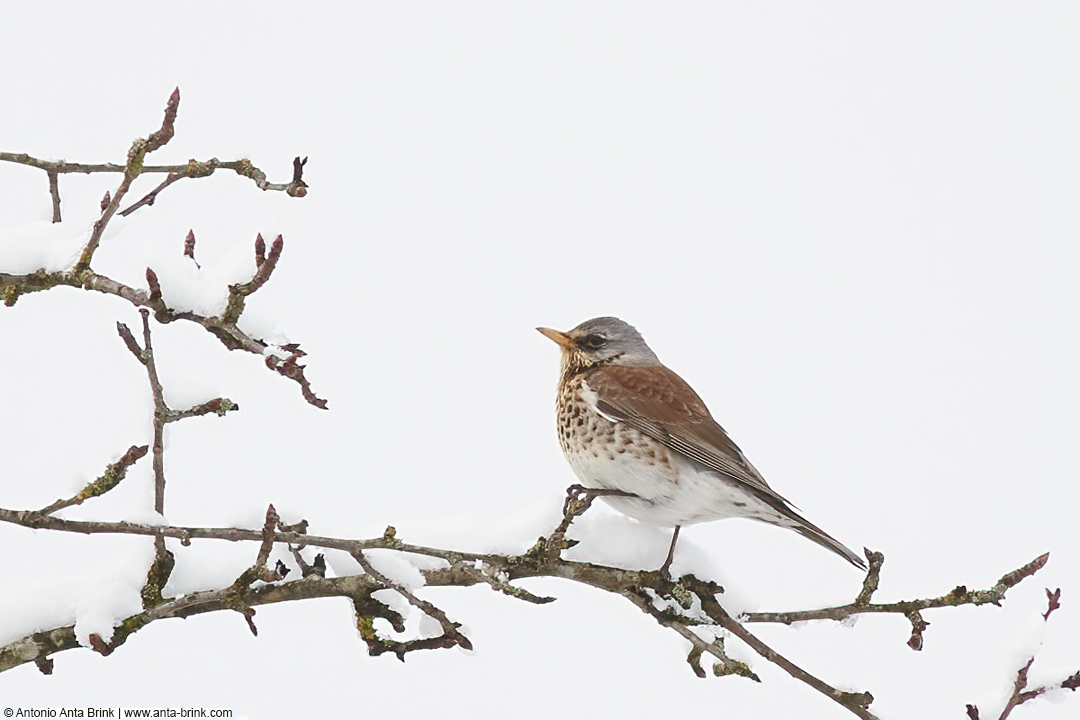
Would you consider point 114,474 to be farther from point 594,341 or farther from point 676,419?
point 594,341

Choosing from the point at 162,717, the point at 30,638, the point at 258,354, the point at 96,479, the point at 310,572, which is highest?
the point at 258,354

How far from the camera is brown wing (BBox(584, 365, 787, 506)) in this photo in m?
5.73

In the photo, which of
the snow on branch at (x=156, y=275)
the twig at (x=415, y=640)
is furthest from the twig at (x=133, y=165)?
the twig at (x=415, y=640)

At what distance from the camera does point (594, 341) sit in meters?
6.98

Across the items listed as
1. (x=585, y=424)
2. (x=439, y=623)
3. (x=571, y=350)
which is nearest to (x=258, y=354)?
(x=439, y=623)

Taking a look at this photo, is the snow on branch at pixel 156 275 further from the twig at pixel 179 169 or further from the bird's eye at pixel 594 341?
the bird's eye at pixel 594 341

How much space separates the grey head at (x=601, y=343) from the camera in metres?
6.92

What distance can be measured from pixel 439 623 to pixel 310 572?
0.44 m

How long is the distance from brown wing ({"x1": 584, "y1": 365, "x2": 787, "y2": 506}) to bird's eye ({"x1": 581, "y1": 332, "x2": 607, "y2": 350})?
0.32 metres

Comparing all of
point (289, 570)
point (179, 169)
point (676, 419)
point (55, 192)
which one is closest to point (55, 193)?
point (55, 192)

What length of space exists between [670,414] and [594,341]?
3.23 feet

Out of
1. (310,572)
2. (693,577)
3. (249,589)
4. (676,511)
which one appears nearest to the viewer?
(249,589)

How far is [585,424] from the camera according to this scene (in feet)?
20.1

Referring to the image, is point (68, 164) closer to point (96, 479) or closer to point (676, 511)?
point (96, 479)
